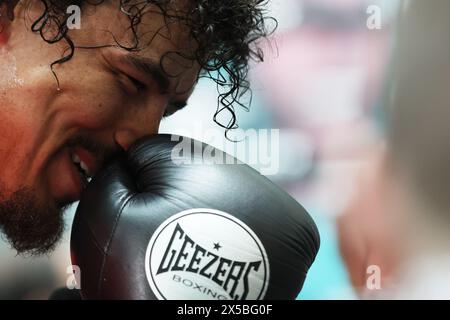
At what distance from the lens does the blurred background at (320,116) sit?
165 centimetres

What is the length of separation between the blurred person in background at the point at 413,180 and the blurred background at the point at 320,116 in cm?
3

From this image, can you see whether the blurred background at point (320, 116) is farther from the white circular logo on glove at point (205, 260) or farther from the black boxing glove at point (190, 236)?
the white circular logo on glove at point (205, 260)

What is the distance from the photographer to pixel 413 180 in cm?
171

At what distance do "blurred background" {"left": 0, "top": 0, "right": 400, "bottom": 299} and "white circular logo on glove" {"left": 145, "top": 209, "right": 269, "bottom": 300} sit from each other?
508 millimetres

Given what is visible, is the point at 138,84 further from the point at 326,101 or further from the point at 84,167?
the point at 326,101

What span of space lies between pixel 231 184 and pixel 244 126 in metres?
0.44

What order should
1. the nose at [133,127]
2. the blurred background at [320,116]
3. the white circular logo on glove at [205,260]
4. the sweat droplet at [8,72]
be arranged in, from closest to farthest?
1. the white circular logo on glove at [205,260]
2. the sweat droplet at [8,72]
3. the nose at [133,127]
4. the blurred background at [320,116]

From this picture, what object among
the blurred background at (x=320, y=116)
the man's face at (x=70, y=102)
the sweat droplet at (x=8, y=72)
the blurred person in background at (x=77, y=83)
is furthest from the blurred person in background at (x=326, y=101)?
the sweat droplet at (x=8, y=72)

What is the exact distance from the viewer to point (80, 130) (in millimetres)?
1426

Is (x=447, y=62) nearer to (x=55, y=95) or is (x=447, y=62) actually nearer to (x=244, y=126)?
(x=244, y=126)

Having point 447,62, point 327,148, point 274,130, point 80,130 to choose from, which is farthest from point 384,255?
point 80,130

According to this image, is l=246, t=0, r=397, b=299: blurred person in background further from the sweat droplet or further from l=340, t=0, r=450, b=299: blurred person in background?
the sweat droplet

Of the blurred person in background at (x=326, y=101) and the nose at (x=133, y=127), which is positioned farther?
the blurred person in background at (x=326, y=101)

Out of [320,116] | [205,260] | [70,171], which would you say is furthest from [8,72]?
[320,116]
